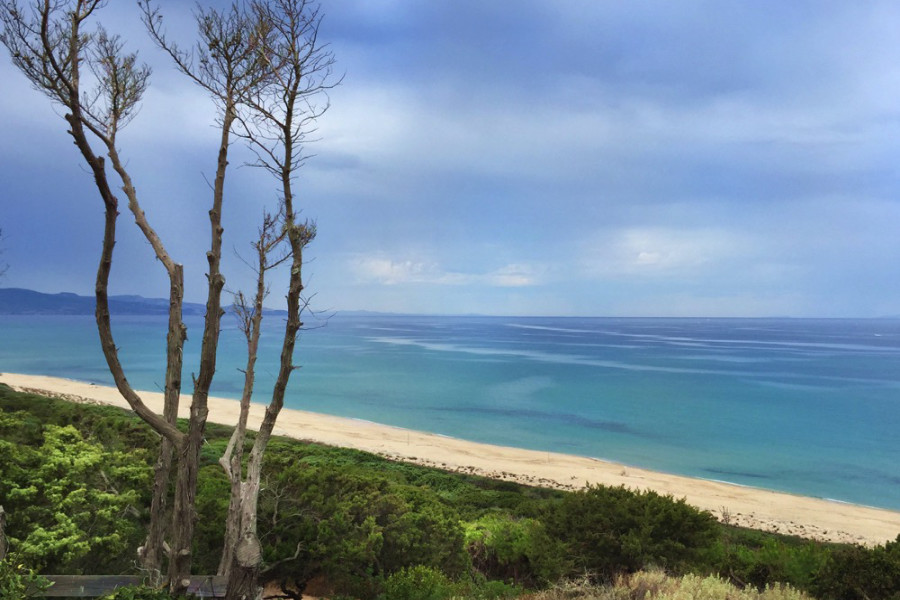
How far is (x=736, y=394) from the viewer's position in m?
52.4

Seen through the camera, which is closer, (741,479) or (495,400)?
(741,479)

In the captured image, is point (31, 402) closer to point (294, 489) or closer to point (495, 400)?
point (294, 489)

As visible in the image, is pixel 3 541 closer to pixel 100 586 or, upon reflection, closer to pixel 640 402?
pixel 100 586

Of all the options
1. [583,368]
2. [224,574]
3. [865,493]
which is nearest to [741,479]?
[865,493]

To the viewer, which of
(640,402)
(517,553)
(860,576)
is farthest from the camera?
(640,402)

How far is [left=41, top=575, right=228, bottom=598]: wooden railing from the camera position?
191 inches

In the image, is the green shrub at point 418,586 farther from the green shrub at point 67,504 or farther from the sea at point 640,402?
the sea at point 640,402

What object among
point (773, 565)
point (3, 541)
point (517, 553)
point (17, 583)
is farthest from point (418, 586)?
point (773, 565)

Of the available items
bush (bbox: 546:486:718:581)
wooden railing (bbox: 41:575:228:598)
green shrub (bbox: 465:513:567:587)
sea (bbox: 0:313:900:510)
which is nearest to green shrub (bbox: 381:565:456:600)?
green shrub (bbox: 465:513:567:587)

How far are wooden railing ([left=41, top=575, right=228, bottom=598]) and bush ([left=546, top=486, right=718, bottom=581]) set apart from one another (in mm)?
4828

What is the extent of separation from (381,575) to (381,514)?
2.77 ft

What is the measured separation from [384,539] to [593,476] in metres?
A: 19.5

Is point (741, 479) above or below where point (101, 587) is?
below

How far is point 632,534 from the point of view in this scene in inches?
313
